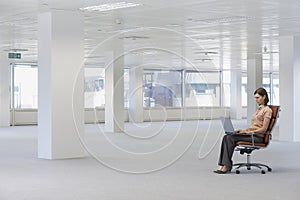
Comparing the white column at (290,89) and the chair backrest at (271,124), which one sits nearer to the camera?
the chair backrest at (271,124)

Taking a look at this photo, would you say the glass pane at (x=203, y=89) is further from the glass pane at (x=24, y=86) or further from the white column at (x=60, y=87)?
the white column at (x=60, y=87)

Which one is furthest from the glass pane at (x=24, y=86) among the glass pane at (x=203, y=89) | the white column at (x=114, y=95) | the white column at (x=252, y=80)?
the white column at (x=252, y=80)

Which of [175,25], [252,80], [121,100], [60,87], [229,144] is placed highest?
[175,25]

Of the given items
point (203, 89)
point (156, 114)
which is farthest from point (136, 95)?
point (203, 89)

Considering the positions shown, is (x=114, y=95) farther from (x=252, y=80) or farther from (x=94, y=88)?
(x=94, y=88)

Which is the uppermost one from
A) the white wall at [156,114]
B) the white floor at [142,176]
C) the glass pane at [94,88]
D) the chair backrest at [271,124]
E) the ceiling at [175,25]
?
the ceiling at [175,25]

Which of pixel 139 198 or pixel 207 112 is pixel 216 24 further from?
pixel 207 112

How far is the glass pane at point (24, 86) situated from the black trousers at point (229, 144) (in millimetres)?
17722

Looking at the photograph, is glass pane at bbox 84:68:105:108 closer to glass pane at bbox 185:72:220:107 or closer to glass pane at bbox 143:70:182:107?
glass pane at bbox 143:70:182:107

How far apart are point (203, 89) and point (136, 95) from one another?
8.05 metres

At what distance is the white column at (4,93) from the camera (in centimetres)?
2322

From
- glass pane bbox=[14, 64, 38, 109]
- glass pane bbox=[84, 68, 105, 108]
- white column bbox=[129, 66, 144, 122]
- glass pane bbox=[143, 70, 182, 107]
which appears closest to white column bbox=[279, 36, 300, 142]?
white column bbox=[129, 66, 144, 122]

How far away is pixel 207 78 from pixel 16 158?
2326 cm

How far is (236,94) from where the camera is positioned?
103 feet
